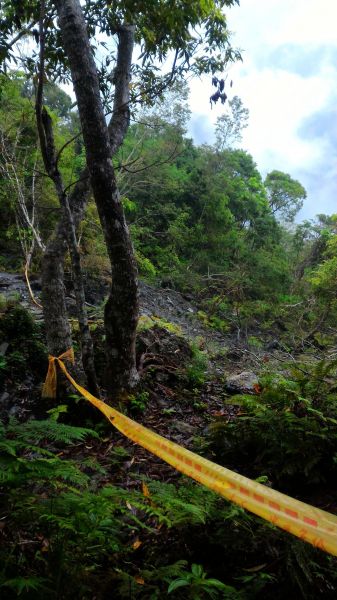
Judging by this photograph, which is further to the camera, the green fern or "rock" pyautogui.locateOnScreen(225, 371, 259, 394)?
"rock" pyautogui.locateOnScreen(225, 371, 259, 394)

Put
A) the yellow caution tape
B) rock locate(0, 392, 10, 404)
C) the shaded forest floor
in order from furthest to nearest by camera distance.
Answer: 1. rock locate(0, 392, 10, 404)
2. the shaded forest floor
3. the yellow caution tape

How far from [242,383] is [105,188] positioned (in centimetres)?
389

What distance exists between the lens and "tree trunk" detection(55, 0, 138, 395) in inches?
144

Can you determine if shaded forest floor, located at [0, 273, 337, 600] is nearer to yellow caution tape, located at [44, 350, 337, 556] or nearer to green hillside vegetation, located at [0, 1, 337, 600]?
green hillside vegetation, located at [0, 1, 337, 600]

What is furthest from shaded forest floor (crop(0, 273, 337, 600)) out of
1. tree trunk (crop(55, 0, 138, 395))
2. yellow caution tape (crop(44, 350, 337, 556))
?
tree trunk (crop(55, 0, 138, 395))

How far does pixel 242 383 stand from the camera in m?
6.14

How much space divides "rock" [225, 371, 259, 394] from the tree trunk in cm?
214

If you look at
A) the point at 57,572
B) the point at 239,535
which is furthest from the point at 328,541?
the point at 57,572

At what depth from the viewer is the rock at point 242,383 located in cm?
573

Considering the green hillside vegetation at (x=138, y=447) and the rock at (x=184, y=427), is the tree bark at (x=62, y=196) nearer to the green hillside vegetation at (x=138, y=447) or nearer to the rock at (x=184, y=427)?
the green hillside vegetation at (x=138, y=447)

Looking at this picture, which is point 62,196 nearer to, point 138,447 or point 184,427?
point 138,447

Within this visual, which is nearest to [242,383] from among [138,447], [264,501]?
[138,447]

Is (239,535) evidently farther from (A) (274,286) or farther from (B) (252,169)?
(B) (252,169)

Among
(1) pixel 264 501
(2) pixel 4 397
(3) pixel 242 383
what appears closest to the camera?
(1) pixel 264 501
